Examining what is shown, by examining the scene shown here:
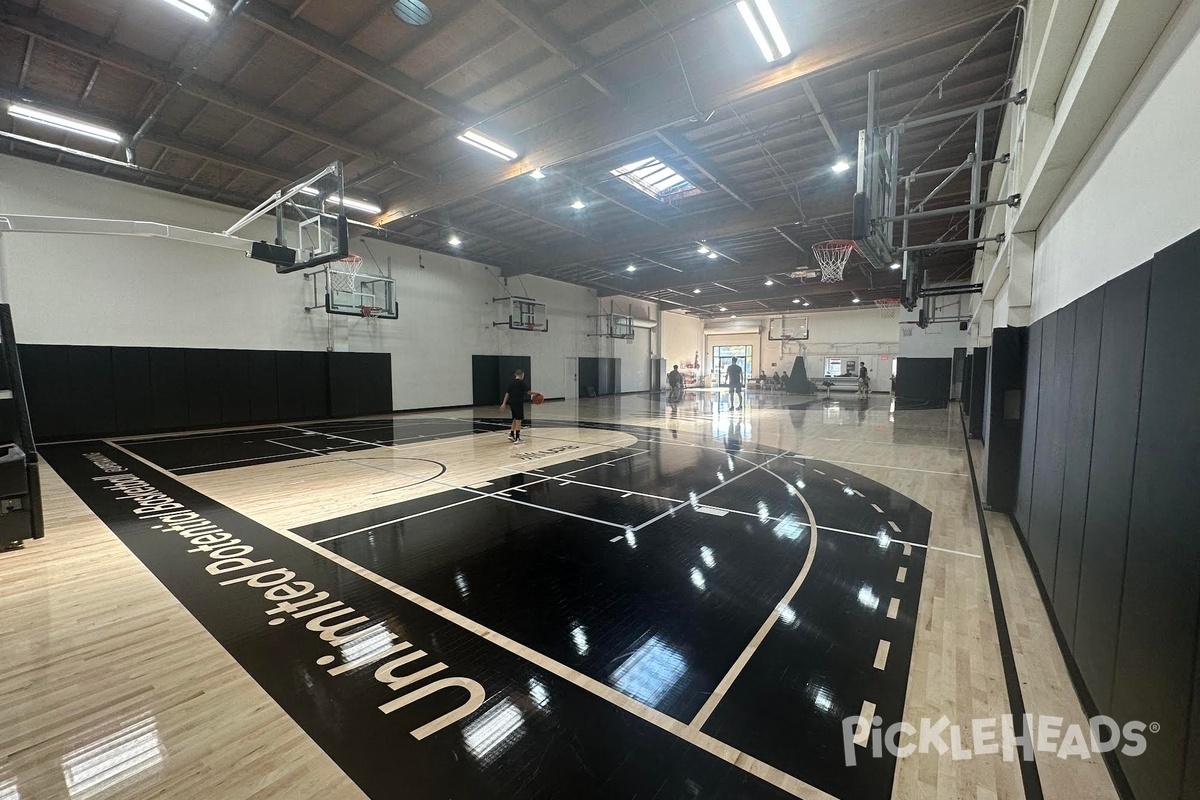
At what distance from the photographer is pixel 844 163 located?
9008 mm

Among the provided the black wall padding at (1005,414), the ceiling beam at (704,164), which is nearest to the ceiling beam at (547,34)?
the ceiling beam at (704,164)

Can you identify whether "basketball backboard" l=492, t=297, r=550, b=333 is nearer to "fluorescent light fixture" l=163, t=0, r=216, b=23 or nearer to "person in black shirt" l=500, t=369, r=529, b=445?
"person in black shirt" l=500, t=369, r=529, b=445

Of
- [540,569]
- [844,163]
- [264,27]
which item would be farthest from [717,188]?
[540,569]

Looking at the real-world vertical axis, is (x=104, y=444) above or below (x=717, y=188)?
below

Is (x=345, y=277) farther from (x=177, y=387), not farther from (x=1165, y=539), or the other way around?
(x=1165, y=539)

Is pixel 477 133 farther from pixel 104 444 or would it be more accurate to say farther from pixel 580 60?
pixel 104 444

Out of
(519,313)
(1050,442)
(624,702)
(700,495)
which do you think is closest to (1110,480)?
(1050,442)

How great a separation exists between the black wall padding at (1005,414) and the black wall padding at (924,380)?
19.1m

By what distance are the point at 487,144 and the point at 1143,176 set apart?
8860 millimetres

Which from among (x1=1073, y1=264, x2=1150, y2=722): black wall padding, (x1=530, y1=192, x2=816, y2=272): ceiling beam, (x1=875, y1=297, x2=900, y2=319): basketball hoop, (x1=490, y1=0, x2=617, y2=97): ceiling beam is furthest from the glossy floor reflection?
(x1=875, y1=297, x2=900, y2=319): basketball hoop

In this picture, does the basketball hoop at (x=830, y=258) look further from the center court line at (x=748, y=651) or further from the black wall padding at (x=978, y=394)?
the center court line at (x=748, y=651)

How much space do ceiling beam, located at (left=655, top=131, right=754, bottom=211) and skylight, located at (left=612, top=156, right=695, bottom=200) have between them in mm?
754

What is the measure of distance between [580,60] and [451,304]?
13603 millimetres

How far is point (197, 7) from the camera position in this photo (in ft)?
19.5
